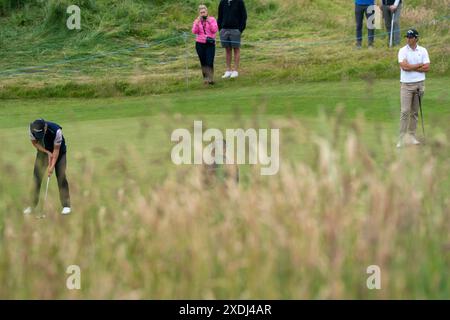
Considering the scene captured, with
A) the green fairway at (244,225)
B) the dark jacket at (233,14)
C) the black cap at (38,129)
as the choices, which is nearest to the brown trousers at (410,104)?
the green fairway at (244,225)

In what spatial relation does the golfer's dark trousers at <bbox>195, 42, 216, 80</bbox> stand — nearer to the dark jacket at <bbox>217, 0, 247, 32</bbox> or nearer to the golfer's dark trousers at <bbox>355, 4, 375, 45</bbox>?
the dark jacket at <bbox>217, 0, 247, 32</bbox>

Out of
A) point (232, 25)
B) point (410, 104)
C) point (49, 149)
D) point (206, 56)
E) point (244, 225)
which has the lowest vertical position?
point (206, 56)

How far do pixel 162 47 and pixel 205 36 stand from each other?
155 inches

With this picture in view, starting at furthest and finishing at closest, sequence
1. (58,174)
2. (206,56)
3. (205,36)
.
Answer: (206,56) < (205,36) < (58,174)

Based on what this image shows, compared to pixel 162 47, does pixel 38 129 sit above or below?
above

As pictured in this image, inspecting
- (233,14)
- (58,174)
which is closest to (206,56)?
(233,14)

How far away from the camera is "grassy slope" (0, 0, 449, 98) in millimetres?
22969

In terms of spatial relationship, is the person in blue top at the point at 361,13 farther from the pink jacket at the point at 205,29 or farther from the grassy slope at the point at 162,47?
the pink jacket at the point at 205,29

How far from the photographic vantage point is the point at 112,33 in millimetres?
26203

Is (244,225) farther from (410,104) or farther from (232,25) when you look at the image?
(232,25)

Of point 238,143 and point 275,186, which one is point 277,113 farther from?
point 275,186

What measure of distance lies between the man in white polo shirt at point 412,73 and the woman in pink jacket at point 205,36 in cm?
649

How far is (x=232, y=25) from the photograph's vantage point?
896 inches
